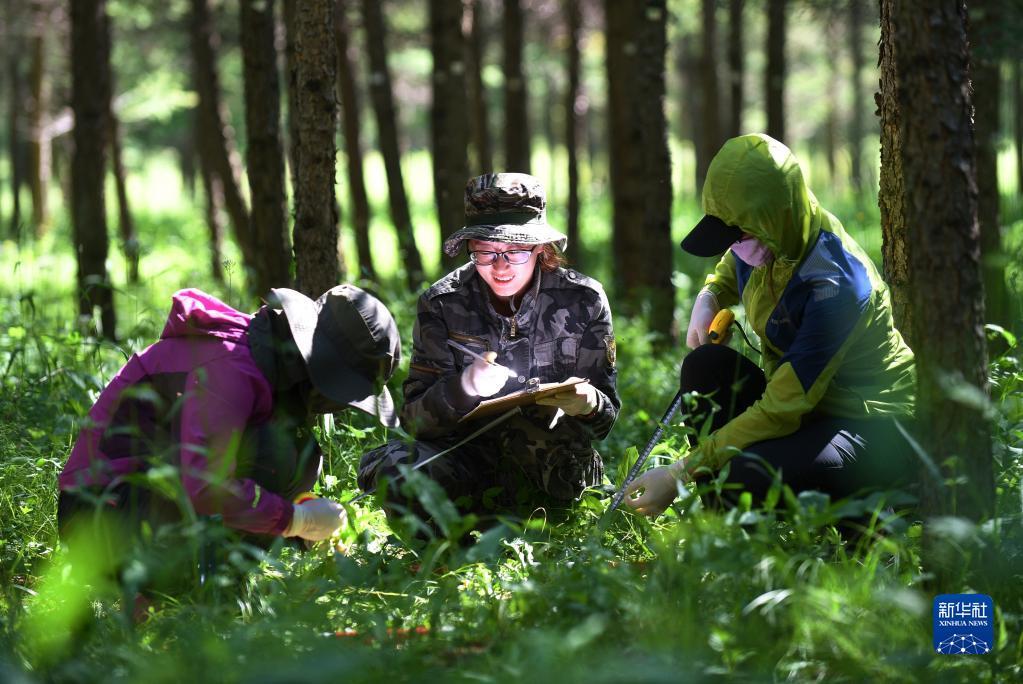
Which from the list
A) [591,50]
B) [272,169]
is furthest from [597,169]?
[272,169]

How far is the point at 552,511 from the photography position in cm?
437

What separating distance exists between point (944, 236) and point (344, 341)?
180cm

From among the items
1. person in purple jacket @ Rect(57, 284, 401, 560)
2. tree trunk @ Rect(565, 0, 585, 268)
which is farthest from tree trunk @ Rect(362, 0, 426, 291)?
person in purple jacket @ Rect(57, 284, 401, 560)

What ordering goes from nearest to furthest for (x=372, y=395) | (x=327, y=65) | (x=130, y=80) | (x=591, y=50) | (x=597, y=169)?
(x=372, y=395), (x=327, y=65), (x=130, y=80), (x=591, y=50), (x=597, y=169)

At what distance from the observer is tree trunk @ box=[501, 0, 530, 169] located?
12203mm

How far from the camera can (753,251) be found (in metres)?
3.79

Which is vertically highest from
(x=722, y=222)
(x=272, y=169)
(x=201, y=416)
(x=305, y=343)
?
(x=272, y=169)

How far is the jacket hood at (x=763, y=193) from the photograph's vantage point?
354cm

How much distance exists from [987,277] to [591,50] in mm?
26334

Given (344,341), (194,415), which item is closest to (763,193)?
(344,341)

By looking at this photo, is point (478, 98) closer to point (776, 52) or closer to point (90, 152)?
point (776, 52)

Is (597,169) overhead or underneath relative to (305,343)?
overhead

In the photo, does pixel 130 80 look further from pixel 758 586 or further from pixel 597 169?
pixel 597 169

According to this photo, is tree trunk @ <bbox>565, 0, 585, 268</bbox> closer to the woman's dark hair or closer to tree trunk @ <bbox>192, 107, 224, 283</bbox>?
tree trunk @ <bbox>192, 107, 224, 283</bbox>
